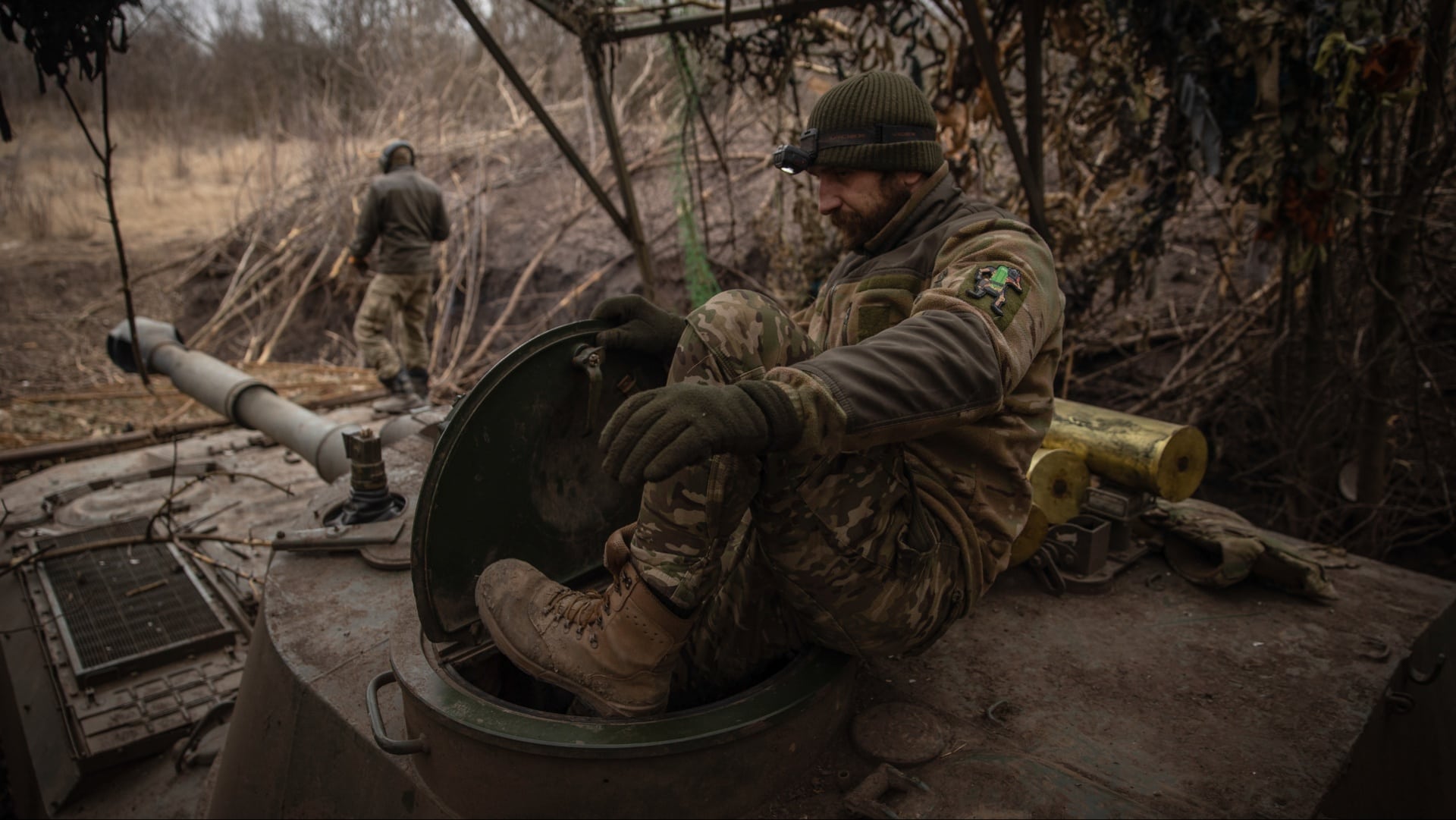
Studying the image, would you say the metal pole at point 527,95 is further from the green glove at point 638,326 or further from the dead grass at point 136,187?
the dead grass at point 136,187

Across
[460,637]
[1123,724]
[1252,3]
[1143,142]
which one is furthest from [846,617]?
[1143,142]

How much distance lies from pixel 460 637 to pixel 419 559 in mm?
230

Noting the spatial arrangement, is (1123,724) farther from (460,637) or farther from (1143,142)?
(1143,142)

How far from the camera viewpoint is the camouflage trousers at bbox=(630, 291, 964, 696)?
1.79 metres

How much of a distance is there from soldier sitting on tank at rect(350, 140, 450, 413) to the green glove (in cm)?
512

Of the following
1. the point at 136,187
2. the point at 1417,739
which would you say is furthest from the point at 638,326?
the point at 136,187

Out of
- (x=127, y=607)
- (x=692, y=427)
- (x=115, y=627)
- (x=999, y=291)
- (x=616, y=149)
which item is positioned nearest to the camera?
(x=692, y=427)

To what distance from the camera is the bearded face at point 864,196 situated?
2135 millimetres

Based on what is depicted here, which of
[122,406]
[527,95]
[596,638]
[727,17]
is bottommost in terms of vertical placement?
[122,406]

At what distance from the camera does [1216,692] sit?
2.23m

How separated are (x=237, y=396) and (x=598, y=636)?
315cm

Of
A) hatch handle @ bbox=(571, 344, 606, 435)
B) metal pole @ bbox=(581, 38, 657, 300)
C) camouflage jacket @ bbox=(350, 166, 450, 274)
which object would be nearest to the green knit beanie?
hatch handle @ bbox=(571, 344, 606, 435)

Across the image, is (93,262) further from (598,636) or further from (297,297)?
(598,636)

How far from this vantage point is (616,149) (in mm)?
4758
